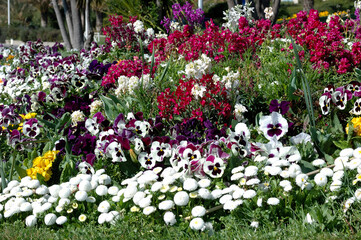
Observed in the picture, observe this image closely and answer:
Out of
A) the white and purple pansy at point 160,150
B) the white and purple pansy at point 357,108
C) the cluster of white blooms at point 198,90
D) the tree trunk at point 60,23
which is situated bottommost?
the white and purple pansy at point 160,150

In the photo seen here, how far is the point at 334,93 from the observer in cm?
387

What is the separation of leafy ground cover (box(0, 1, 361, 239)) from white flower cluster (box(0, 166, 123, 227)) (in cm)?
1

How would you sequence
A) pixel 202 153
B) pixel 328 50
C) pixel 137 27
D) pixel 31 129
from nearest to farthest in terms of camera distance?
pixel 202 153
pixel 31 129
pixel 328 50
pixel 137 27

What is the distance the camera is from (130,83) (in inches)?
176

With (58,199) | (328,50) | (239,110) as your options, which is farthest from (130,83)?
(328,50)

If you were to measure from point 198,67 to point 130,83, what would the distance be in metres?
0.83

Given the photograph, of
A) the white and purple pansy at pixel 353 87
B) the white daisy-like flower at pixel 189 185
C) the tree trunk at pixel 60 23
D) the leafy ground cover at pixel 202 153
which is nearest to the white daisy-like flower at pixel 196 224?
the leafy ground cover at pixel 202 153

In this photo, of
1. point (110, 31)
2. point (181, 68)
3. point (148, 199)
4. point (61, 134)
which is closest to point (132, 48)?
point (110, 31)

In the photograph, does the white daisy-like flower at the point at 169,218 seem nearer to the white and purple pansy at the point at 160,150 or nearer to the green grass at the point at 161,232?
the green grass at the point at 161,232

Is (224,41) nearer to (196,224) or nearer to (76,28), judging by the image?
(196,224)

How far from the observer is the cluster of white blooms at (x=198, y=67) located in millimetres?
4027

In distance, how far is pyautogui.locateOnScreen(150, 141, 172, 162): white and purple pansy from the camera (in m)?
A: 3.56

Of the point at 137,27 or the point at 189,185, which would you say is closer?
the point at 189,185

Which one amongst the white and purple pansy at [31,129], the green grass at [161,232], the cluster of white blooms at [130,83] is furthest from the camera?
the cluster of white blooms at [130,83]
